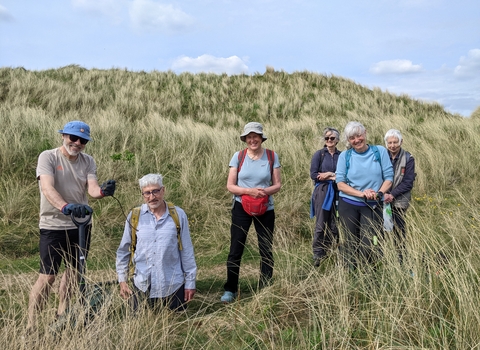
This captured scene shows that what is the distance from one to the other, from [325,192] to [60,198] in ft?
9.92

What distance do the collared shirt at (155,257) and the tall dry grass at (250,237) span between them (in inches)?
10.2

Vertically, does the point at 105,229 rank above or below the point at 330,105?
below

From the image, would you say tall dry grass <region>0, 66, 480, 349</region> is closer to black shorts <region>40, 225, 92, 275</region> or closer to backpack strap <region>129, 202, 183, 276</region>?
black shorts <region>40, 225, 92, 275</region>

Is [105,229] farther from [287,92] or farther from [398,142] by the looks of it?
[287,92]

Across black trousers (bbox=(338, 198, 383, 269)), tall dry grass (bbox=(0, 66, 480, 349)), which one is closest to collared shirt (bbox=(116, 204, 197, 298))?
tall dry grass (bbox=(0, 66, 480, 349))

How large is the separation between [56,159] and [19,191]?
3.47m

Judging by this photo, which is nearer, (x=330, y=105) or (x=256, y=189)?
(x=256, y=189)

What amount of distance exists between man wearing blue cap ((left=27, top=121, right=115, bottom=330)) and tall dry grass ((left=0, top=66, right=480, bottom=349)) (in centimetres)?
22

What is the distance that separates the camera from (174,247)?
134 inches

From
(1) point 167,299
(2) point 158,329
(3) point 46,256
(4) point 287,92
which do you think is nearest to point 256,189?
(1) point 167,299

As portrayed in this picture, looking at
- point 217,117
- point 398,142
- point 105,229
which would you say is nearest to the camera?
point 398,142

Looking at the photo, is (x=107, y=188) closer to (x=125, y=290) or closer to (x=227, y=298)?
(x=125, y=290)

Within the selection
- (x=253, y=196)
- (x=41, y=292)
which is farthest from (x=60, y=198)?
(x=253, y=196)

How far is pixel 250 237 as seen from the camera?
562 cm
